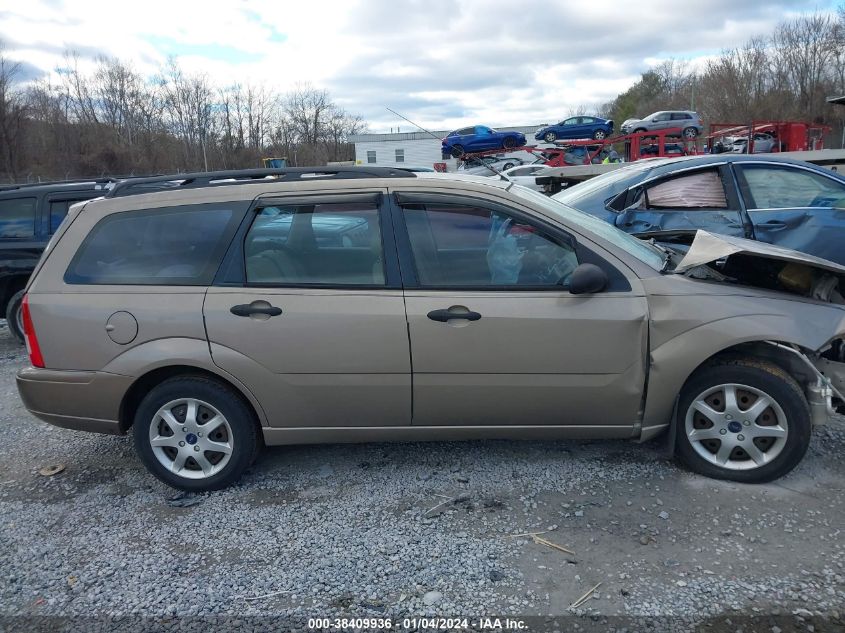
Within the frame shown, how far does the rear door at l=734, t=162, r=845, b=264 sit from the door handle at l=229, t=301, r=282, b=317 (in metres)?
4.62

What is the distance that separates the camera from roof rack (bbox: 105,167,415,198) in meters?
3.71

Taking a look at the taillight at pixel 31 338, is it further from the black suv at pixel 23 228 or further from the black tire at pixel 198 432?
the black suv at pixel 23 228

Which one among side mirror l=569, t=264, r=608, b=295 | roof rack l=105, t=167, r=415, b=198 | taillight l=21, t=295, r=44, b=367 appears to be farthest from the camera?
roof rack l=105, t=167, r=415, b=198

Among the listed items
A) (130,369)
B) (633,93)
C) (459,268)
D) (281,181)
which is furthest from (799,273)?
(633,93)

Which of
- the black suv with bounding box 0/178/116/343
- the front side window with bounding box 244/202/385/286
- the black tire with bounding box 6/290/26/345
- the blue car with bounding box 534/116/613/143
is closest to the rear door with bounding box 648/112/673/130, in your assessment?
the blue car with bounding box 534/116/613/143

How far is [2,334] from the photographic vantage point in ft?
26.8

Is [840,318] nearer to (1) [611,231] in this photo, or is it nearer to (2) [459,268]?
(1) [611,231]

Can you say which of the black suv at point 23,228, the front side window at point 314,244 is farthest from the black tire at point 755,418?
the black suv at point 23,228

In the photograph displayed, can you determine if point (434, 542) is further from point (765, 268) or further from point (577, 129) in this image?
point (577, 129)

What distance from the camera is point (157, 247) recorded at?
143 inches

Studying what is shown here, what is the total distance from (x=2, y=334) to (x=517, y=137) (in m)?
24.1

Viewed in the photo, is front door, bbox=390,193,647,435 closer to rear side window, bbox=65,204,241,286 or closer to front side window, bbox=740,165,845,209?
rear side window, bbox=65,204,241,286

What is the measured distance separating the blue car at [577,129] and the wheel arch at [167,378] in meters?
27.7

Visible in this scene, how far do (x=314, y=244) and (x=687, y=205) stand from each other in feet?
13.5
